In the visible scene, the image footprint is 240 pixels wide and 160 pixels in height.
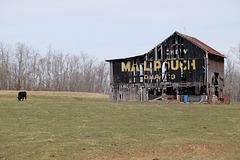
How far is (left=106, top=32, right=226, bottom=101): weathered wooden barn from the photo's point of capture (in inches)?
1711


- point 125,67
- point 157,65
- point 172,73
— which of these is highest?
point 157,65

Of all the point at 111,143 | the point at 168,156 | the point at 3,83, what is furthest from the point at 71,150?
the point at 3,83

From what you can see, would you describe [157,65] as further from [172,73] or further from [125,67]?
[125,67]

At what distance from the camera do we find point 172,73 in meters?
45.6

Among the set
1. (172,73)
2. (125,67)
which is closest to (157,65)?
(172,73)

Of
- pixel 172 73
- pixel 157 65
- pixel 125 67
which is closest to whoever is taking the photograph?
pixel 172 73

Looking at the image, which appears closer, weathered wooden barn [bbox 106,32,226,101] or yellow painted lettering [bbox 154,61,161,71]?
weathered wooden barn [bbox 106,32,226,101]

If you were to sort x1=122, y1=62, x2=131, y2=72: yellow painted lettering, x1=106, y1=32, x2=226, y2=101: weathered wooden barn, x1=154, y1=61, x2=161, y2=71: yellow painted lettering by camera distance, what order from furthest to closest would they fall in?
1. x1=122, y1=62, x2=131, y2=72: yellow painted lettering
2. x1=154, y1=61, x2=161, y2=71: yellow painted lettering
3. x1=106, y1=32, x2=226, y2=101: weathered wooden barn

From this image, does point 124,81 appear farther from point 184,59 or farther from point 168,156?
point 168,156

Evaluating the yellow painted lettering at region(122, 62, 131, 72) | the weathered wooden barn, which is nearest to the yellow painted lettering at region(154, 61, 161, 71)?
the weathered wooden barn

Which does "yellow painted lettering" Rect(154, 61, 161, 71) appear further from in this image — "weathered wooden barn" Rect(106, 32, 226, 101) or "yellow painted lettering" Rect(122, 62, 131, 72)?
"yellow painted lettering" Rect(122, 62, 131, 72)

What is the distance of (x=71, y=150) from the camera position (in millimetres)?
10781

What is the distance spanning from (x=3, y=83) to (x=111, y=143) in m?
79.8

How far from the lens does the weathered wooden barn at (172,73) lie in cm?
4347
